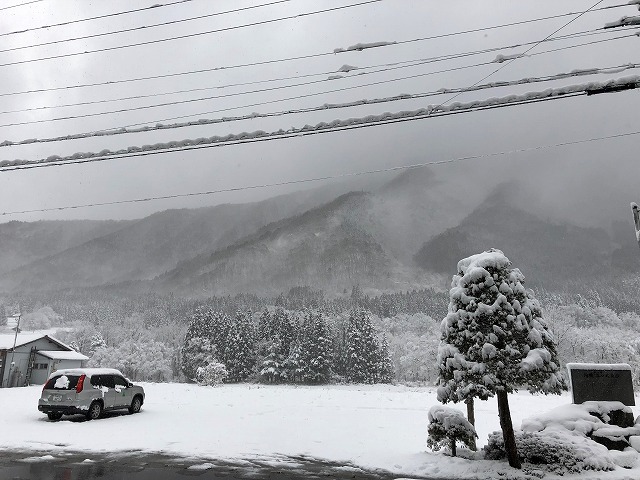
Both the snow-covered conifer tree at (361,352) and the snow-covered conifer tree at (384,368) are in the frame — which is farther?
the snow-covered conifer tree at (384,368)

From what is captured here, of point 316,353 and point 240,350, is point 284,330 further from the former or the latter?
point 240,350

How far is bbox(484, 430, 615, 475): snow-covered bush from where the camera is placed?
938 cm

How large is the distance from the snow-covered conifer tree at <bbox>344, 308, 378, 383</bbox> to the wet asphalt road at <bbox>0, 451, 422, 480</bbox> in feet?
217

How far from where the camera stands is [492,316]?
977 cm

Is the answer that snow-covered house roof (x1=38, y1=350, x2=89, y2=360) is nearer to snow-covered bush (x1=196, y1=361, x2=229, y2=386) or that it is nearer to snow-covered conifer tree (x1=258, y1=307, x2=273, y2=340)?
snow-covered bush (x1=196, y1=361, x2=229, y2=386)

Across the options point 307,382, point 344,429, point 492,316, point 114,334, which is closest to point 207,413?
point 344,429

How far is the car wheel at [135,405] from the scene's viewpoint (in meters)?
19.0

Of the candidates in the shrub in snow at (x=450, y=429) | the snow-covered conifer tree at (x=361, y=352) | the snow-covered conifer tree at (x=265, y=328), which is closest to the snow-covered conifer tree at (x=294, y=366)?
the snow-covered conifer tree at (x=265, y=328)

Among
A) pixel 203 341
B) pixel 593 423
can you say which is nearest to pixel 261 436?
pixel 593 423

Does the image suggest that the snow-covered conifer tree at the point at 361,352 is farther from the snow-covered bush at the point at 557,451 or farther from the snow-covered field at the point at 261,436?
the snow-covered bush at the point at 557,451

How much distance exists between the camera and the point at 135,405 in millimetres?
19234

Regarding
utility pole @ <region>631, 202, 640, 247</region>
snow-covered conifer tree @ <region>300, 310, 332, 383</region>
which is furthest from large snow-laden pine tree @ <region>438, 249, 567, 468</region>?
snow-covered conifer tree @ <region>300, 310, 332, 383</region>

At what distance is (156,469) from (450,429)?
6.93 meters

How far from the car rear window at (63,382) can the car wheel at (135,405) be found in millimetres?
3287
